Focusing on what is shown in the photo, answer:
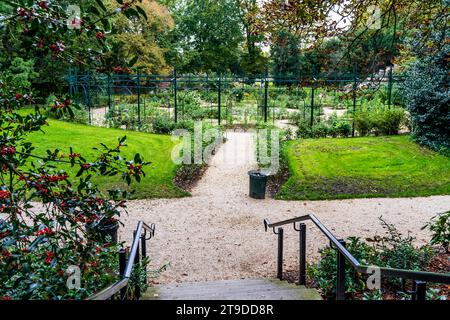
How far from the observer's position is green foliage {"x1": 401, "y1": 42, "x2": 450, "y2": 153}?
12117 mm

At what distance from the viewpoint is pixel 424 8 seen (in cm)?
510

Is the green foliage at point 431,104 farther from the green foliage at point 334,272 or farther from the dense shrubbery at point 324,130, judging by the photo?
the green foliage at point 334,272

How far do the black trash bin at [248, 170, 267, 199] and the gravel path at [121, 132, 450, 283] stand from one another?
0.22 meters

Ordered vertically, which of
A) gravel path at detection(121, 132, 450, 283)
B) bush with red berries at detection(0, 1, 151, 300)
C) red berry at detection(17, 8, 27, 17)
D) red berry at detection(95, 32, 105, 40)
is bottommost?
gravel path at detection(121, 132, 450, 283)

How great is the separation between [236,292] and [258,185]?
527 cm

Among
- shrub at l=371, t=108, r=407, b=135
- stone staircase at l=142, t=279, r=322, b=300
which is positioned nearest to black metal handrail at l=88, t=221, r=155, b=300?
stone staircase at l=142, t=279, r=322, b=300

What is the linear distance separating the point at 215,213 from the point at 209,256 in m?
2.00

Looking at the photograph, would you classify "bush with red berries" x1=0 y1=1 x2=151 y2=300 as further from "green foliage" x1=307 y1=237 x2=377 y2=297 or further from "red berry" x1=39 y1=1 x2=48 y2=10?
"green foliage" x1=307 y1=237 x2=377 y2=297

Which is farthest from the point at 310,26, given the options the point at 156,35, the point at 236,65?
the point at 236,65

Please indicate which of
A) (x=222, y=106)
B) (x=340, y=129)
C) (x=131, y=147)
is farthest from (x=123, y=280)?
(x=222, y=106)

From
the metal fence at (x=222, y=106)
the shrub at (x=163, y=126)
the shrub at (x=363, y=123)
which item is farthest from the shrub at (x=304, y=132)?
the shrub at (x=163, y=126)

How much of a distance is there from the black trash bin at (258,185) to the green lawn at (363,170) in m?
0.40

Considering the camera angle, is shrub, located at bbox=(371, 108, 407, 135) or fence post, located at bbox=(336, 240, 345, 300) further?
shrub, located at bbox=(371, 108, 407, 135)
